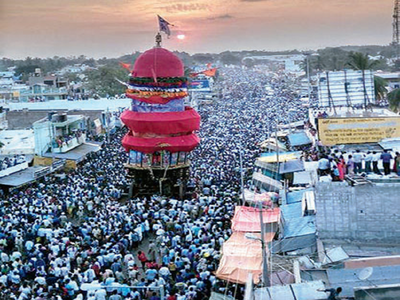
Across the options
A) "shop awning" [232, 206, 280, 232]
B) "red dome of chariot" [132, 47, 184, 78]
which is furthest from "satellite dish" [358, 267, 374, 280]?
"red dome of chariot" [132, 47, 184, 78]

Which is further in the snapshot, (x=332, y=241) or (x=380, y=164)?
(x=380, y=164)

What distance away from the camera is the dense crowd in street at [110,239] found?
15.0 m

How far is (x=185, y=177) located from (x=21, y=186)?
7.96 m

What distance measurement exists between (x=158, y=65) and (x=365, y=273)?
1594cm

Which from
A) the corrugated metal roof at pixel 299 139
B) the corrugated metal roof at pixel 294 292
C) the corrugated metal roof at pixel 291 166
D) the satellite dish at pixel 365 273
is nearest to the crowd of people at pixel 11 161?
the corrugated metal roof at pixel 291 166

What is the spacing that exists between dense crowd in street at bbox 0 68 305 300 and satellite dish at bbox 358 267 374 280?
3359 millimetres

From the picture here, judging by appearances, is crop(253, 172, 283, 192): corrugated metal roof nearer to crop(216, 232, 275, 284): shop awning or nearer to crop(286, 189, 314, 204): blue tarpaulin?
crop(286, 189, 314, 204): blue tarpaulin

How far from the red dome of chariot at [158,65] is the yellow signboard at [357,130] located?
6.65 meters

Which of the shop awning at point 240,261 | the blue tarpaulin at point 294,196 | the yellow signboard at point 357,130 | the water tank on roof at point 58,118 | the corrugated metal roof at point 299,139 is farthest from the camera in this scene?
the water tank on roof at point 58,118

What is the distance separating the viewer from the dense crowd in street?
49.2 feet

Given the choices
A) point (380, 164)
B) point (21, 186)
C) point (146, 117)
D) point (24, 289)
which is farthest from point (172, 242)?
point (21, 186)

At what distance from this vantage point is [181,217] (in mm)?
21188

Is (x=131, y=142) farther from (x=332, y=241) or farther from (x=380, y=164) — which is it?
(x=332, y=241)

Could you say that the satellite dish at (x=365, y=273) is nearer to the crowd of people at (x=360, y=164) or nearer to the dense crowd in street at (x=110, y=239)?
the dense crowd in street at (x=110, y=239)
